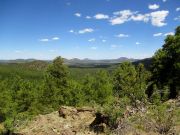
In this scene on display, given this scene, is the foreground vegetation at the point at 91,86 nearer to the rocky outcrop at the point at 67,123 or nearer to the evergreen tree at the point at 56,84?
the evergreen tree at the point at 56,84

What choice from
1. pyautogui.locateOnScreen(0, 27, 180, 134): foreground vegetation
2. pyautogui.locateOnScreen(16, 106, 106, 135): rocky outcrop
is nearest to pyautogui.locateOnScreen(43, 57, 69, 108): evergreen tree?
pyautogui.locateOnScreen(0, 27, 180, 134): foreground vegetation

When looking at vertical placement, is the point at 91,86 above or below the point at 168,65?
below

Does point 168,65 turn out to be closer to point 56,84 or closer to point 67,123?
point 56,84

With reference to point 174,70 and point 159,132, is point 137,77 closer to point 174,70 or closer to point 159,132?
point 174,70

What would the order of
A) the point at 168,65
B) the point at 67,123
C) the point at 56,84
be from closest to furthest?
the point at 67,123 < the point at 168,65 < the point at 56,84

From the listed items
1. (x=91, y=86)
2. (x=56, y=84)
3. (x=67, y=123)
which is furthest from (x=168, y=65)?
(x=67, y=123)

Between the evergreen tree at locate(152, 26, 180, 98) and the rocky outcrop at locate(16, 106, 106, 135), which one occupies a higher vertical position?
the evergreen tree at locate(152, 26, 180, 98)

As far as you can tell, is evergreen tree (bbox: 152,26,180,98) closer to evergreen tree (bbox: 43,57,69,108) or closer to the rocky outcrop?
evergreen tree (bbox: 43,57,69,108)

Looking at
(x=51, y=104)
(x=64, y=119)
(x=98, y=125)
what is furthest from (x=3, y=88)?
(x=98, y=125)

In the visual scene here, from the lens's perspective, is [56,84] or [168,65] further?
[56,84]

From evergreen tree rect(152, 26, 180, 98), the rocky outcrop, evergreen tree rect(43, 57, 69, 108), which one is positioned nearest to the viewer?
the rocky outcrop

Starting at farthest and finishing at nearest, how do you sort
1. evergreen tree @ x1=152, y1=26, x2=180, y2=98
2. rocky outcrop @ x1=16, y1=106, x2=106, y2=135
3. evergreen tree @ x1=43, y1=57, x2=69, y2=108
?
evergreen tree @ x1=43, y1=57, x2=69, y2=108
evergreen tree @ x1=152, y1=26, x2=180, y2=98
rocky outcrop @ x1=16, y1=106, x2=106, y2=135

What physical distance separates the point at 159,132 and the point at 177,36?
3355cm

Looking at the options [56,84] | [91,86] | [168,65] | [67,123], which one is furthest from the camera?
[56,84]
